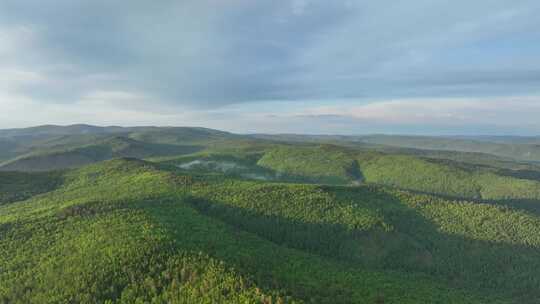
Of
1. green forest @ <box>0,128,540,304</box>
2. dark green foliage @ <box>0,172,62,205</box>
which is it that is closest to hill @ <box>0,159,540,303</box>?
green forest @ <box>0,128,540,304</box>

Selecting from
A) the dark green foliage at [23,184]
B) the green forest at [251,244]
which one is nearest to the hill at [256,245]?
the green forest at [251,244]

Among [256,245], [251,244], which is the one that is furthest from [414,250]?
[251,244]

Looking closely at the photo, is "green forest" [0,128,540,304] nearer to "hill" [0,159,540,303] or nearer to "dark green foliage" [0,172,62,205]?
"hill" [0,159,540,303]

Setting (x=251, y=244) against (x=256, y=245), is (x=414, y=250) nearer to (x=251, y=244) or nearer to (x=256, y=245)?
(x=256, y=245)

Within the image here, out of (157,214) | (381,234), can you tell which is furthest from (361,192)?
(157,214)

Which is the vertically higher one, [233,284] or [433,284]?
[233,284]

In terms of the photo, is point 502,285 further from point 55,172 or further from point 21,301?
point 55,172

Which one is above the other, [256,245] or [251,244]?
[251,244]

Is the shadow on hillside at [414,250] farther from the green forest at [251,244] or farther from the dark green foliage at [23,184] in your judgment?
the dark green foliage at [23,184]

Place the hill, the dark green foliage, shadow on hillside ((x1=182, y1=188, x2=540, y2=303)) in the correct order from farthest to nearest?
1. the dark green foliage
2. shadow on hillside ((x1=182, y1=188, x2=540, y2=303))
3. the hill
